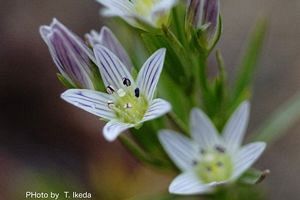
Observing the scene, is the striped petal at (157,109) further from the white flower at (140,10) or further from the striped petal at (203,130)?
the striped petal at (203,130)

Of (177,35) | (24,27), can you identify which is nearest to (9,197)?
(24,27)

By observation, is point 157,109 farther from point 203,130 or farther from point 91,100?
point 203,130

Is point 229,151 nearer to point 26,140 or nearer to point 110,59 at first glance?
point 110,59

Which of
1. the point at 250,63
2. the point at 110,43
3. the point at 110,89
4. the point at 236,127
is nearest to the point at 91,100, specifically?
the point at 110,89

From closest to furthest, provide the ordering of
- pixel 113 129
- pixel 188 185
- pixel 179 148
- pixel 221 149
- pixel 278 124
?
pixel 113 129 < pixel 188 185 < pixel 179 148 < pixel 221 149 < pixel 278 124

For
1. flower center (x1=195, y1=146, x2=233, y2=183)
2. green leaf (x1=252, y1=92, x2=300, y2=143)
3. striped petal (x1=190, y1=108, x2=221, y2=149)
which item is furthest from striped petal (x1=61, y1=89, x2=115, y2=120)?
green leaf (x1=252, y1=92, x2=300, y2=143)

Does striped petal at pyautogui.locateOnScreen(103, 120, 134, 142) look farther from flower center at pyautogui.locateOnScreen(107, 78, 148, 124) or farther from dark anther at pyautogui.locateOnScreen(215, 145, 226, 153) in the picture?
dark anther at pyautogui.locateOnScreen(215, 145, 226, 153)
